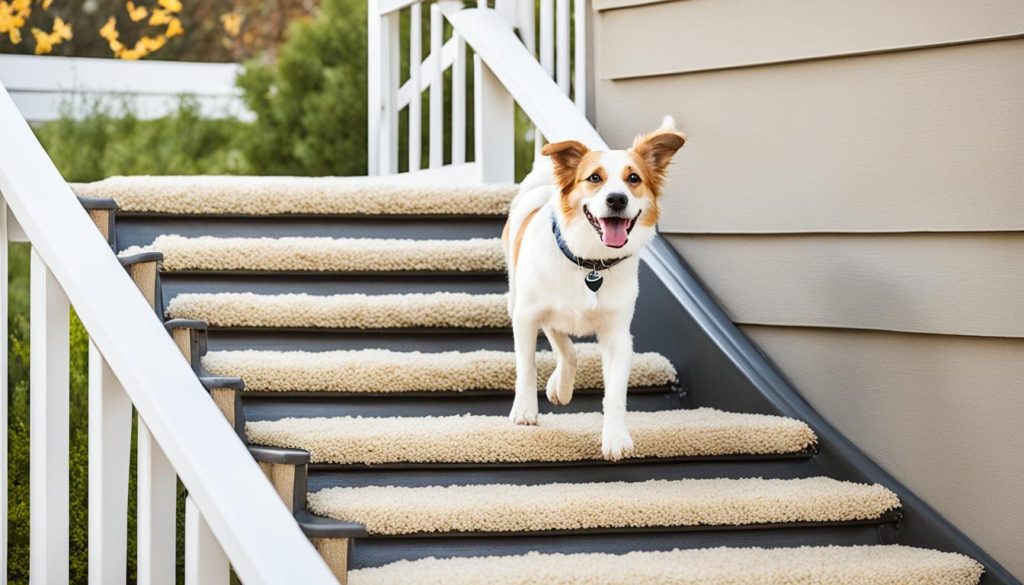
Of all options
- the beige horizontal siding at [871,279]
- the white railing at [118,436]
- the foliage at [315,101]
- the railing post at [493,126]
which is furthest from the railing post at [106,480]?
the foliage at [315,101]

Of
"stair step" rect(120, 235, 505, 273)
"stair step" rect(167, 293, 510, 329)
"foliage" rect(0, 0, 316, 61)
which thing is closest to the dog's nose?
"stair step" rect(167, 293, 510, 329)

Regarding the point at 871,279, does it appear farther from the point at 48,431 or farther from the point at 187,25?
the point at 187,25

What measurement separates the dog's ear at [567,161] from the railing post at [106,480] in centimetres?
95

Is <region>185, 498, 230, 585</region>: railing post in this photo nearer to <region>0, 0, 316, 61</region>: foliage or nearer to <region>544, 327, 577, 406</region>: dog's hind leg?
<region>544, 327, 577, 406</region>: dog's hind leg

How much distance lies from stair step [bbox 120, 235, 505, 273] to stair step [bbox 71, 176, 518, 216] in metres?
0.12

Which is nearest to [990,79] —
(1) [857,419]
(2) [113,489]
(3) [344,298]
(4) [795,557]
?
(1) [857,419]

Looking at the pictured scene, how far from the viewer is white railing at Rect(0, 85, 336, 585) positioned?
6.02 feet

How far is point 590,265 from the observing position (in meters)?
2.58

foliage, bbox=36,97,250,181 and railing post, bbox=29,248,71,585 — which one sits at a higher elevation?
foliage, bbox=36,97,250,181

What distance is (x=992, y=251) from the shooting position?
238cm

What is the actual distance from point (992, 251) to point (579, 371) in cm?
94

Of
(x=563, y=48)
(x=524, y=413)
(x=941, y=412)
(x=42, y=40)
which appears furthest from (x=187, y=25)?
(x=941, y=412)

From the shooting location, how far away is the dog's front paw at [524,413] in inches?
102

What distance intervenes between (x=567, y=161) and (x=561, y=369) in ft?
1.51
